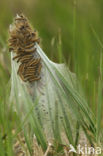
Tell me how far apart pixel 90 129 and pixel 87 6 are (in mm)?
2892

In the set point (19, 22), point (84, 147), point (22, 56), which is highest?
point (19, 22)

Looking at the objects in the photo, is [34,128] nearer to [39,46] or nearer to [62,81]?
[62,81]

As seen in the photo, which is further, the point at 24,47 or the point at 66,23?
the point at 66,23

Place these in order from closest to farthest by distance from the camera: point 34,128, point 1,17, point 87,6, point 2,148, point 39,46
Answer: point 2,148 → point 34,128 → point 39,46 → point 87,6 → point 1,17

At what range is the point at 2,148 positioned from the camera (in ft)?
5.90

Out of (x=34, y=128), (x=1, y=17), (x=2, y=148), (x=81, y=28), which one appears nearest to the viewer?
(x=2, y=148)

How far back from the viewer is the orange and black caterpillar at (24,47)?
2.00 meters

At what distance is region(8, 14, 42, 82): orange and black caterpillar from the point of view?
6.55ft

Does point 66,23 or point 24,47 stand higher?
point 66,23

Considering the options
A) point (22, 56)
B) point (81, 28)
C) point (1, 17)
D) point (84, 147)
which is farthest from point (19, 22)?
point (1, 17)

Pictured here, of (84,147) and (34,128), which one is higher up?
(34,128)

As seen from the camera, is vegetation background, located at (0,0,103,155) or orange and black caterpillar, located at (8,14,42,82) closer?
orange and black caterpillar, located at (8,14,42,82)

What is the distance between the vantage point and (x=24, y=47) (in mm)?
2012

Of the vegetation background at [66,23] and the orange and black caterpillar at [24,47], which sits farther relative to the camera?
the vegetation background at [66,23]
